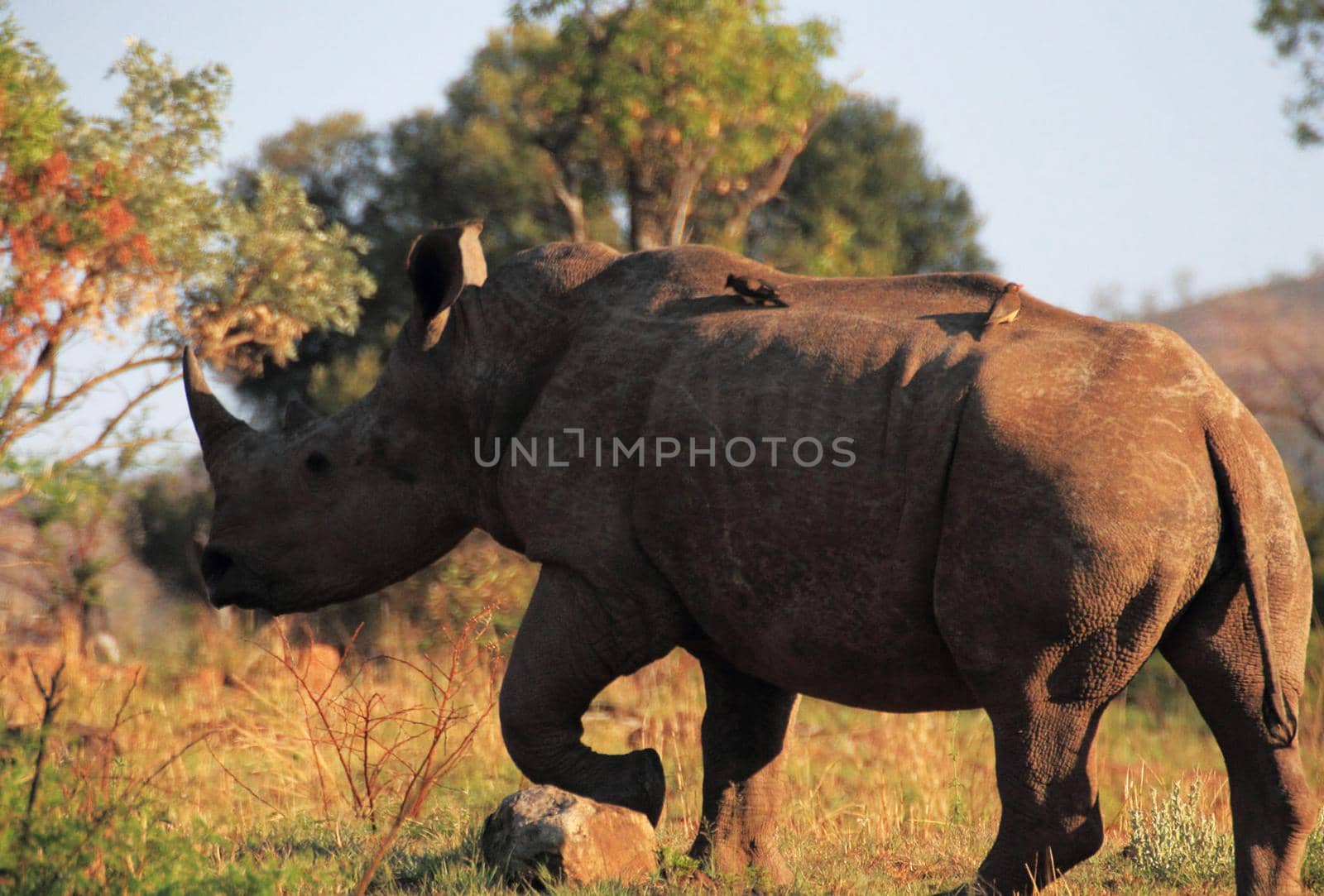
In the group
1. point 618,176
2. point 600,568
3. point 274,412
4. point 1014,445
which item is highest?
point 618,176

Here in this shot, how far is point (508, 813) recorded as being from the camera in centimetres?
486

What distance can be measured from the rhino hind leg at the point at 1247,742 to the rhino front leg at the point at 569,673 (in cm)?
163

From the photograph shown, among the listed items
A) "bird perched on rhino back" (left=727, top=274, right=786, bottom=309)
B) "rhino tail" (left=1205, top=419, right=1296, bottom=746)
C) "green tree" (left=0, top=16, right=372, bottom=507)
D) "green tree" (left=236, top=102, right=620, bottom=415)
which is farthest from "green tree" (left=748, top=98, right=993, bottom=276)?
"rhino tail" (left=1205, top=419, right=1296, bottom=746)

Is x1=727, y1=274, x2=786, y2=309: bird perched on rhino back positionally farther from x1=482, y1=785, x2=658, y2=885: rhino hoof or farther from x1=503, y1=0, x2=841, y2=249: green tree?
x1=503, y1=0, x2=841, y2=249: green tree

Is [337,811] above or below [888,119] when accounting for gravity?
below

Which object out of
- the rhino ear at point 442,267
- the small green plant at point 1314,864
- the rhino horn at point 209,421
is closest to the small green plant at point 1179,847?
the small green plant at point 1314,864

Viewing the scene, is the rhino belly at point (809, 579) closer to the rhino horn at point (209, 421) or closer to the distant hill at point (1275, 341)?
the rhino horn at point (209, 421)

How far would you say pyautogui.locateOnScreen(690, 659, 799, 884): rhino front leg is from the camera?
5297 millimetres

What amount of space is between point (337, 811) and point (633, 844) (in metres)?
2.68

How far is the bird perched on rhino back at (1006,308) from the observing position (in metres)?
4.33

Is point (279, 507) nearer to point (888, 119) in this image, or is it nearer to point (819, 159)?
point (819, 159)

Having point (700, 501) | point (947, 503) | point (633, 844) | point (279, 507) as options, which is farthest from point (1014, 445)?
point (279, 507)

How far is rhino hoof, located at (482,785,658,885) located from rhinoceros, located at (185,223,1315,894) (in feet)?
0.29

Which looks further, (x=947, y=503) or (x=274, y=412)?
(x=274, y=412)
